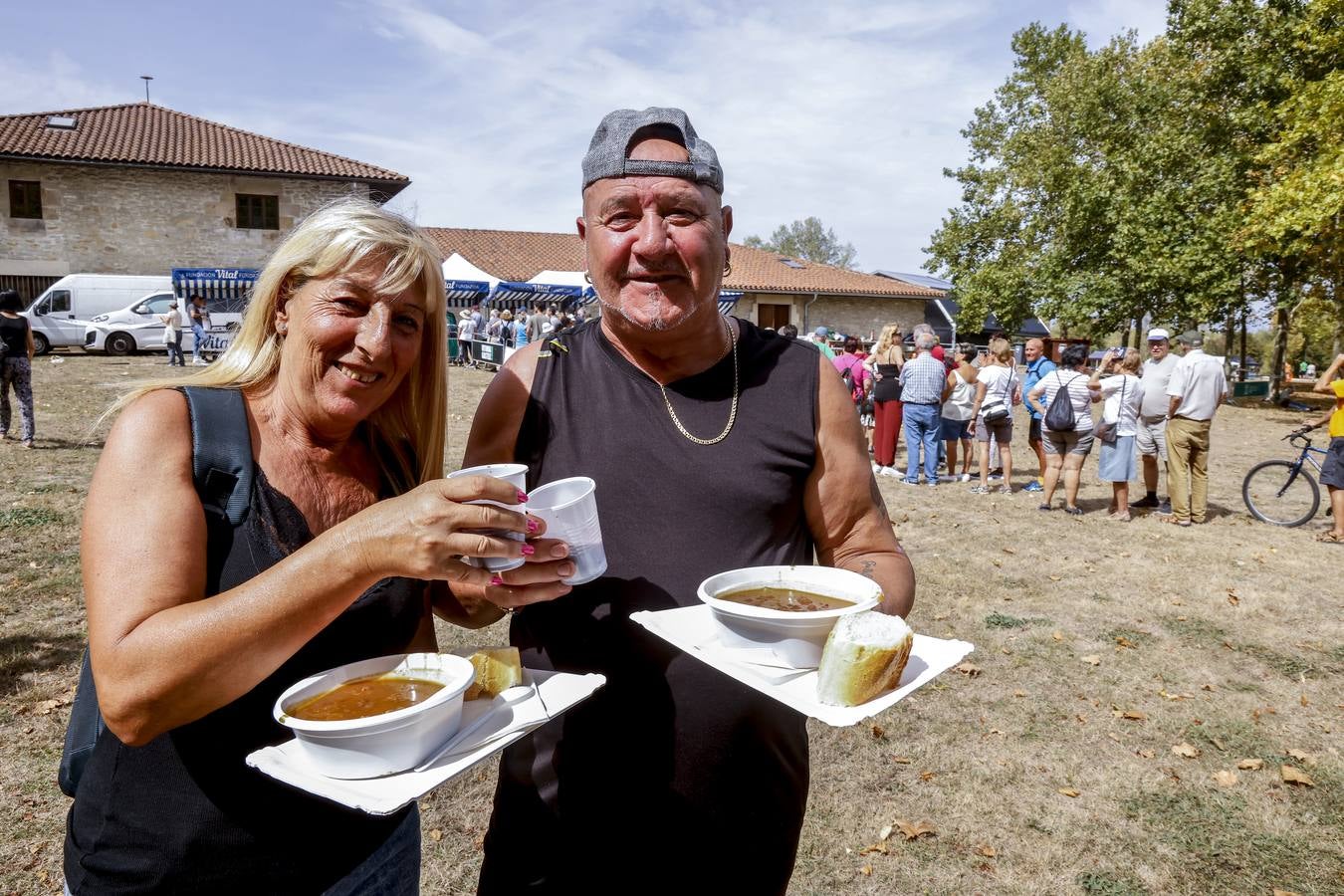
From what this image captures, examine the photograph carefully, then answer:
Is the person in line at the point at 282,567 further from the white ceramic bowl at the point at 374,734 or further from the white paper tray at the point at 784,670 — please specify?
the white paper tray at the point at 784,670

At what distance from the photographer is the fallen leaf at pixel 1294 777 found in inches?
167

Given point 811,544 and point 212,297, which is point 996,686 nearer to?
point 811,544

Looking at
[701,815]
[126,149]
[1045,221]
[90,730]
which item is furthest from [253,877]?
[1045,221]

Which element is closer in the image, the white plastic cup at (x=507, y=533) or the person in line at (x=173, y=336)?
the white plastic cup at (x=507, y=533)

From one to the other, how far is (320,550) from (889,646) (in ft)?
3.18

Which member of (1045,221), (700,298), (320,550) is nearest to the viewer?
(320,550)

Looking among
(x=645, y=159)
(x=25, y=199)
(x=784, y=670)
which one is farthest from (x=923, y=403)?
(x=25, y=199)

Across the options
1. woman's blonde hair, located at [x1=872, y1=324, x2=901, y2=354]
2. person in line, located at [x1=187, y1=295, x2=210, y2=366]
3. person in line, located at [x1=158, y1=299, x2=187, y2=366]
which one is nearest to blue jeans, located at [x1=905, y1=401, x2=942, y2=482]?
woman's blonde hair, located at [x1=872, y1=324, x2=901, y2=354]

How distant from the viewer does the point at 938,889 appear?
349 cm

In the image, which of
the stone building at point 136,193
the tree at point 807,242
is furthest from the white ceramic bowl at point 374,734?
the tree at point 807,242

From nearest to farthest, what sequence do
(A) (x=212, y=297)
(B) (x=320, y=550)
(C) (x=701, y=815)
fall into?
1. (B) (x=320, y=550)
2. (C) (x=701, y=815)
3. (A) (x=212, y=297)

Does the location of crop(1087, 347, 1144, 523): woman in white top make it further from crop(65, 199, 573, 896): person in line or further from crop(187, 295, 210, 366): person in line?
crop(187, 295, 210, 366): person in line

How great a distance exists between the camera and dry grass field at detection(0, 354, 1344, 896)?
3.61 metres

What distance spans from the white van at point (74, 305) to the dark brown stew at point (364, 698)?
28.6 meters
